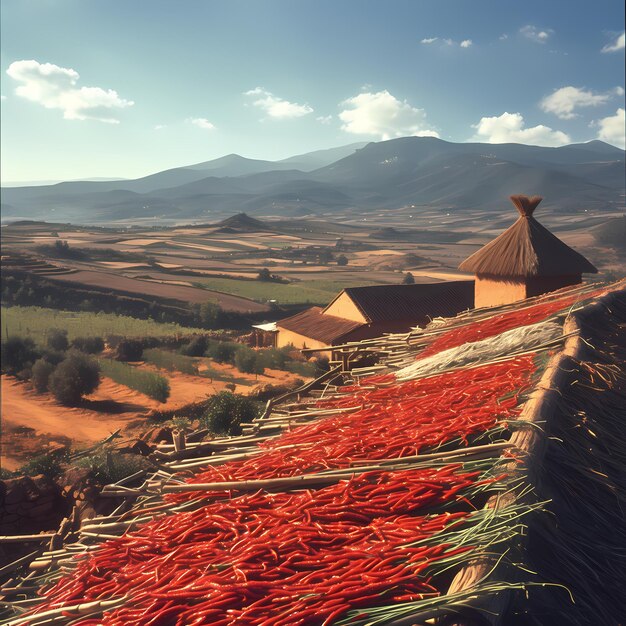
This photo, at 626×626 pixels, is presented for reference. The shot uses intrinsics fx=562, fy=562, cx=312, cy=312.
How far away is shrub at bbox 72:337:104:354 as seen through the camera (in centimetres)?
2874

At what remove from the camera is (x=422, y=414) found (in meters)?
3.95

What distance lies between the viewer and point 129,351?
27.7m

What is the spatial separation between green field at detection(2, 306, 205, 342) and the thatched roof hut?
70.4 ft

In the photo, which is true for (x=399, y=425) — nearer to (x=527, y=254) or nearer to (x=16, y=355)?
(x=527, y=254)

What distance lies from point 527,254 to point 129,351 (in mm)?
20108

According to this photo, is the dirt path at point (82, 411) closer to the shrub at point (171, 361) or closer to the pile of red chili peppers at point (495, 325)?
the shrub at point (171, 361)

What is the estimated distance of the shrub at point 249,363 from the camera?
971 inches

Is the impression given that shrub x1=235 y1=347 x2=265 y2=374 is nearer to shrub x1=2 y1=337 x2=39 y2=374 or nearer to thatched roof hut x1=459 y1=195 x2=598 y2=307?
shrub x1=2 y1=337 x2=39 y2=374

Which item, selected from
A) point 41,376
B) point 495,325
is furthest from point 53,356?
point 495,325

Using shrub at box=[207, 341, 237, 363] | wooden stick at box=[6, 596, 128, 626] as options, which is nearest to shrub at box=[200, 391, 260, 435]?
wooden stick at box=[6, 596, 128, 626]

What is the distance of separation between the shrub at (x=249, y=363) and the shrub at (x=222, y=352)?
186cm

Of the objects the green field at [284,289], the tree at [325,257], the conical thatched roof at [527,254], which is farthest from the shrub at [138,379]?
the tree at [325,257]

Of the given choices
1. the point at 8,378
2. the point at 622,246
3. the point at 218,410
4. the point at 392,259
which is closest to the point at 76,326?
the point at 8,378

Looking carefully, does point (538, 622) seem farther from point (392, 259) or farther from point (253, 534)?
point (392, 259)
